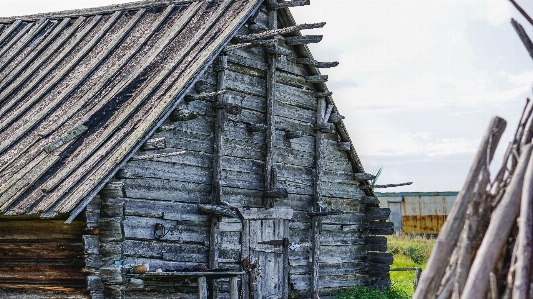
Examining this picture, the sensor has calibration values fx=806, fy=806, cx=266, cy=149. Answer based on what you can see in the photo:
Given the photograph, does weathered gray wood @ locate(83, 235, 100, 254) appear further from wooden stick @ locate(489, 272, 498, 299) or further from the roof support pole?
wooden stick @ locate(489, 272, 498, 299)

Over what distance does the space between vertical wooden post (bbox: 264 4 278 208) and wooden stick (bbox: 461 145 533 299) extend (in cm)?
890

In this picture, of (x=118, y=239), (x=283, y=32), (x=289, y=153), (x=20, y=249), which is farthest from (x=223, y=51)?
(x=20, y=249)

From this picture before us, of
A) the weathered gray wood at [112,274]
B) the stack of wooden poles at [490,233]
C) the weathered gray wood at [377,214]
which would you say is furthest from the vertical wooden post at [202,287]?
the stack of wooden poles at [490,233]

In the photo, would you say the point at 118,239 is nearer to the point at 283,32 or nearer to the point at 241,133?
the point at 241,133

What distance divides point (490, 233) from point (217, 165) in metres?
8.19

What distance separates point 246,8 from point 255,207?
326cm

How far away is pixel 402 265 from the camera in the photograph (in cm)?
2309

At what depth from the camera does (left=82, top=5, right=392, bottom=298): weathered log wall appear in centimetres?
1116

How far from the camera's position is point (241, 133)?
517 inches

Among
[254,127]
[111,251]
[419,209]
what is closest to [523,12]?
[111,251]

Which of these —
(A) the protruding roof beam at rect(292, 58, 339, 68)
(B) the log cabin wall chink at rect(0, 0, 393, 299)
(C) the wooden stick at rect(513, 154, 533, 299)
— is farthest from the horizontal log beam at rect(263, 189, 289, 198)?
(C) the wooden stick at rect(513, 154, 533, 299)

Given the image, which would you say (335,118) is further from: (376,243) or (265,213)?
(376,243)

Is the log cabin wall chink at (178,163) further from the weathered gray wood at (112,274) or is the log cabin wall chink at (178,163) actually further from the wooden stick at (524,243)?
the wooden stick at (524,243)

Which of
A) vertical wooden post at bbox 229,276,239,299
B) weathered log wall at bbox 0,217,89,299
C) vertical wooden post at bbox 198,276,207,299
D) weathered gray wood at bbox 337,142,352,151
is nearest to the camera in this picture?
weathered log wall at bbox 0,217,89,299
